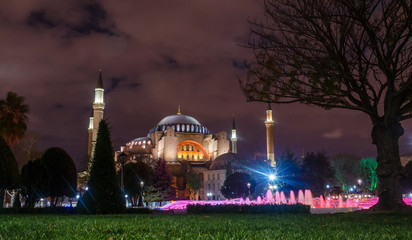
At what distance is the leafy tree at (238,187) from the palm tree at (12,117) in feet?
130

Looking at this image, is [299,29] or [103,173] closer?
[299,29]

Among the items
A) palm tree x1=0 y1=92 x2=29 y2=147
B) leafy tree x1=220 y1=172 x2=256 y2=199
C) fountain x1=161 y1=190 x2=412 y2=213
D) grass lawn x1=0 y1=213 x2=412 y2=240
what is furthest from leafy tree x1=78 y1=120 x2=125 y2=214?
leafy tree x1=220 y1=172 x2=256 y2=199

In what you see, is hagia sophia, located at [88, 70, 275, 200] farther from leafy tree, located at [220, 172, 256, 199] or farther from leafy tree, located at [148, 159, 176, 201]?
leafy tree, located at [148, 159, 176, 201]

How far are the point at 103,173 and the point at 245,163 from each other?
62.8 m

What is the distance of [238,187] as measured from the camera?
2462 inches

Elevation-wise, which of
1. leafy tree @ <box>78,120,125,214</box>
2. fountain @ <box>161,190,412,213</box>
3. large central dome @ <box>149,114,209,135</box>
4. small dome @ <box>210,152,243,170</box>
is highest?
large central dome @ <box>149,114,209,135</box>

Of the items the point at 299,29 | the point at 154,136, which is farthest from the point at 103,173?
the point at 154,136

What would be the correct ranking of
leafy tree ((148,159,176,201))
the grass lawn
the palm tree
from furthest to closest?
leafy tree ((148,159,176,201)) < the palm tree < the grass lawn

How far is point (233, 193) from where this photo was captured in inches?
2457

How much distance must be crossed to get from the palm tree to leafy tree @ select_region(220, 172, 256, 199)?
39679 mm

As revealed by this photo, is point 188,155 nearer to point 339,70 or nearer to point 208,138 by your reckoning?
point 208,138

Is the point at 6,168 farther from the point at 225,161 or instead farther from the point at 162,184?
the point at 225,161

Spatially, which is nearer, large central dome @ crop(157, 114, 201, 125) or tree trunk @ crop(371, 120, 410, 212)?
tree trunk @ crop(371, 120, 410, 212)

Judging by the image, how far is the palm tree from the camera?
1093 inches
